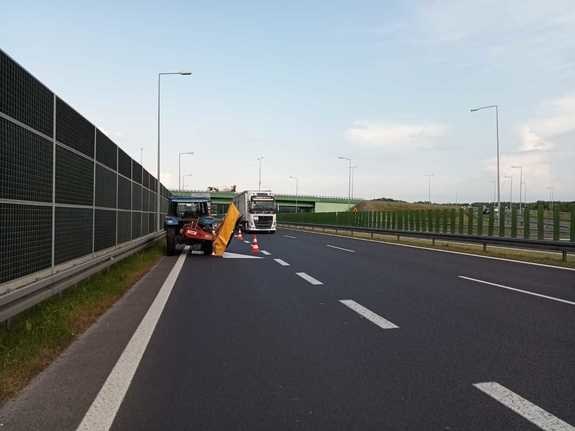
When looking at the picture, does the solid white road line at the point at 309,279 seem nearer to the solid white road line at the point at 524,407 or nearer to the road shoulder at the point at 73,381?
the road shoulder at the point at 73,381

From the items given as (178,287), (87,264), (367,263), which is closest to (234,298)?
(178,287)

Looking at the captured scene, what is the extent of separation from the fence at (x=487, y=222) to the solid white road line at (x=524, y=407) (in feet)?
51.0

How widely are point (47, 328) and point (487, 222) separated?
68.0ft

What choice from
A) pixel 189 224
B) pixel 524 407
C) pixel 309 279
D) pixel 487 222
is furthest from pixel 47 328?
pixel 487 222

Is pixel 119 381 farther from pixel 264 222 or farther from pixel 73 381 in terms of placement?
pixel 264 222

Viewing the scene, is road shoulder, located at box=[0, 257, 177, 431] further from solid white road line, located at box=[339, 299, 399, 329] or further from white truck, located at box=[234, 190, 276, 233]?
white truck, located at box=[234, 190, 276, 233]

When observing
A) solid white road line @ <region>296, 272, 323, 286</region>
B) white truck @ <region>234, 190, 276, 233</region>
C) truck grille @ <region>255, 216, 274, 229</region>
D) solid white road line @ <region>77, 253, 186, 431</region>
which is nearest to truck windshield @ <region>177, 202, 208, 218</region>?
solid white road line @ <region>296, 272, 323, 286</region>

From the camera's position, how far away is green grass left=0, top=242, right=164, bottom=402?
15.3 ft

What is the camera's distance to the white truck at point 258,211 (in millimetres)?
42188

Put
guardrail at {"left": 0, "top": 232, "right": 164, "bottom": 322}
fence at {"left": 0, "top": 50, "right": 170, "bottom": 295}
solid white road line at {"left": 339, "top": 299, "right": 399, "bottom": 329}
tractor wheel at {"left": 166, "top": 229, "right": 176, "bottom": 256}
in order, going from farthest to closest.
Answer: tractor wheel at {"left": 166, "top": 229, "right": 176, "bottom": 256}, solid white road line at {"left": 339, "top": 299, "right": 399, "bottom": 329}, fence at {"left": 0, "top": 50, "right": 170, "bottom": 295}, guardrail at {"left": 0, "top": 232, "right": 164, "bottom": 322}

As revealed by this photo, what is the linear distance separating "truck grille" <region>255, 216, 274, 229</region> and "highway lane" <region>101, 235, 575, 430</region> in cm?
3256

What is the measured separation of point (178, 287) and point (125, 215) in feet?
22.4

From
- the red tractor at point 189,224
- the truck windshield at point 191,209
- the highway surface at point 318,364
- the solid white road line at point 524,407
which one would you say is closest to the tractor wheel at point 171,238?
the red tractor at point 189,224

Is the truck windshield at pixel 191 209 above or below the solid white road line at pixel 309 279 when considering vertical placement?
above
